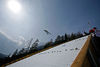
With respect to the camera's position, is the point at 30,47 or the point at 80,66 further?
A: the point at 30,47

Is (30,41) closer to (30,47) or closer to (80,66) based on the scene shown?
(30,47)

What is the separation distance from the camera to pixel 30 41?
45000 millimetres

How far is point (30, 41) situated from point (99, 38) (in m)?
46.2

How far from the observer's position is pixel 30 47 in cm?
4138

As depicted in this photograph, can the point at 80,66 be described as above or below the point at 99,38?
above

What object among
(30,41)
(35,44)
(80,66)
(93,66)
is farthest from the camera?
(30,41)

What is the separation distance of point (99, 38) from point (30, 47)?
43243mm

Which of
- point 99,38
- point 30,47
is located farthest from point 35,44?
point 99,38

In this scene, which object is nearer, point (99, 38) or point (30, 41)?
point (99, 38)

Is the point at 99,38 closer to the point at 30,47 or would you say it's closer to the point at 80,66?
the point at 80,66

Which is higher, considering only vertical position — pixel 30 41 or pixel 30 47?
pixel 30 41

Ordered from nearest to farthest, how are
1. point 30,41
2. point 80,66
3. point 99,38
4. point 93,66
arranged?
point 80,66
point 93,66
point 99,38
point 30,41

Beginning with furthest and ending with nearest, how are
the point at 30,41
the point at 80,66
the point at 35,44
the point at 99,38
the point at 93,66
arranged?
the point at 30,41, the point at 35,44, the point at 99,38, the point at 93,66, the point at 80,66

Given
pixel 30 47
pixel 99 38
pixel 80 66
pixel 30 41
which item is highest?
pixel 80 66
